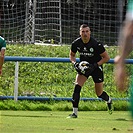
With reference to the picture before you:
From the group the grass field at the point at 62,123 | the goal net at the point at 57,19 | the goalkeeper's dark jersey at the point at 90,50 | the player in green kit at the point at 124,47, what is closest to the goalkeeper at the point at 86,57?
the goalkeeper's dark jersey at the point at 90,50

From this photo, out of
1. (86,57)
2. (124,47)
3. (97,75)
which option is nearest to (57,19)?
(97,75)

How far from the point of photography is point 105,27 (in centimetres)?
2655

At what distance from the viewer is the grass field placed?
1087 cm

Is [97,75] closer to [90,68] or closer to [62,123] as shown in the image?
[90,68]

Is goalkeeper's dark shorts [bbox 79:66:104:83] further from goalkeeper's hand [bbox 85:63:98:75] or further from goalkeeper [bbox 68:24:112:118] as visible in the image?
goalkeeper's hand [bbox 85:63:98:75]

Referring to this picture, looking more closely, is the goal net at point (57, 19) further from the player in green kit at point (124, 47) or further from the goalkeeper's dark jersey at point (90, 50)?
the player in green kit at point (124, 47)

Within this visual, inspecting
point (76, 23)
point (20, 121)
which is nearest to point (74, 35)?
point (76, 23)

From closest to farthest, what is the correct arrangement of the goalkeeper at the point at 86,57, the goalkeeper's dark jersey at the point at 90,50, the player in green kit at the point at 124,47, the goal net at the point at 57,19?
the player in green kit at the point at 124,47, the goalkeeper at the point at 86,57, the goalkeeper's dark jersey at the point at 90,50, the goal net at the point at 57,19

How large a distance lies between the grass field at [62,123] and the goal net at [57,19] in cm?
1003

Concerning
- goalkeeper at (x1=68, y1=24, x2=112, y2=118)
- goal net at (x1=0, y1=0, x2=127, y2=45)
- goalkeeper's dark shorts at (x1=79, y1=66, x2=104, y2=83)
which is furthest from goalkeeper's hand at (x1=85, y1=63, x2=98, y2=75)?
goal net at (x1=0, y1=0, x2=127, y2=45)

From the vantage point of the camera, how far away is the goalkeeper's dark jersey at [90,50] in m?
13.8

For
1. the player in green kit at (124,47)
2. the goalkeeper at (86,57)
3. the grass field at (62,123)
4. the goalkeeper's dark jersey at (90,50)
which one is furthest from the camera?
the goalkeeper's dark jersey at (90,50)

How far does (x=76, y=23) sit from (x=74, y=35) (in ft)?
4.11

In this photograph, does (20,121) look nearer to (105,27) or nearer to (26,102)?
(26,102)
